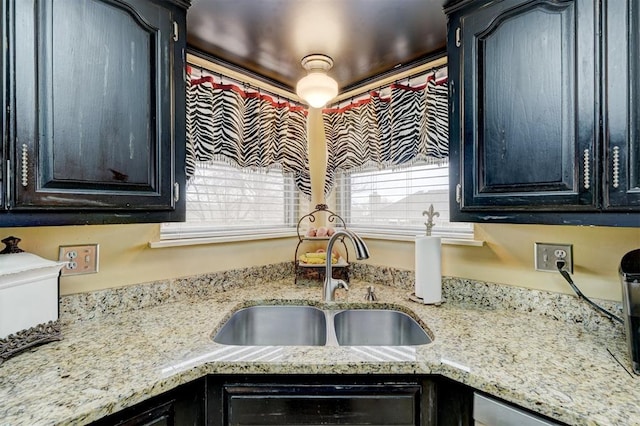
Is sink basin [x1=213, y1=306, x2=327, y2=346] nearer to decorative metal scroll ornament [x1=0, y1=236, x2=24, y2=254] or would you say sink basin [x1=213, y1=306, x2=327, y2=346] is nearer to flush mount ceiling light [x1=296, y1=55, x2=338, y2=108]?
decorative metal scroll ornament [x1=0, y1=236, x2=24, y2=254]

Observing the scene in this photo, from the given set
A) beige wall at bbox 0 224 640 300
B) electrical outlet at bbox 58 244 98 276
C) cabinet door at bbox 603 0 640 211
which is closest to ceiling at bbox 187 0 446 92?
cabinet door at bbox 603 0 640 211

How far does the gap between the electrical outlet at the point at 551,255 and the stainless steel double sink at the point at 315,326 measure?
0.57 metres

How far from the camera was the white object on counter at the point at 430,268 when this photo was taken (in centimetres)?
144

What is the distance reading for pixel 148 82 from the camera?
1.13 metres

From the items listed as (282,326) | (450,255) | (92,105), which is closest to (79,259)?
(92,105)

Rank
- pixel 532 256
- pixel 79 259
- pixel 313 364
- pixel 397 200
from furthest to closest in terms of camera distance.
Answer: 1. pixel 397 200
2. pixel 532 256
3. pixel 79 259
4. pixel 313 364

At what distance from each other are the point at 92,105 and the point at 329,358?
1.05m

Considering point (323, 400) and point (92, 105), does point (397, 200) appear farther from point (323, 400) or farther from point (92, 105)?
point (92, 105)

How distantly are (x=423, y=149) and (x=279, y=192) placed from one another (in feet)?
3.03

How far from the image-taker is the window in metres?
1.69

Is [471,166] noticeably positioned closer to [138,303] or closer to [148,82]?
[148,82]

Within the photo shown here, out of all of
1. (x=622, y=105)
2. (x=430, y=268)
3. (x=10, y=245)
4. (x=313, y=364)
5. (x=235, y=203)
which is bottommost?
(x=313, y=364)

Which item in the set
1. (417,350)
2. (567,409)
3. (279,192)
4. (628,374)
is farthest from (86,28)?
(628,374)

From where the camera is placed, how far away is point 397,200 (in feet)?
6.23
